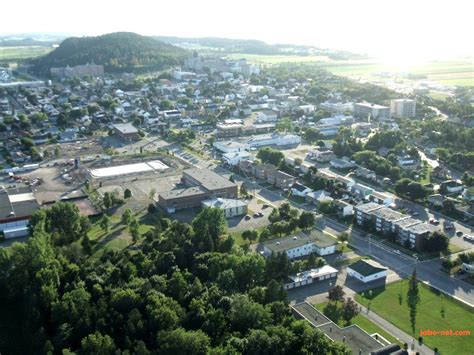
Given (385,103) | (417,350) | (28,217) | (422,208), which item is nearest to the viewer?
(417,350)

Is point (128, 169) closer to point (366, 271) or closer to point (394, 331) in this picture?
point (366, 271)

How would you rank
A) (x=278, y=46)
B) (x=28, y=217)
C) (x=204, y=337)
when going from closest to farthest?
1. (x=204, y=337)
2. (x=28, y=217)
3. (x=278, y=46)

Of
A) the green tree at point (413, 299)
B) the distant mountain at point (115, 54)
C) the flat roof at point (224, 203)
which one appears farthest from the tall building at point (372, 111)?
the distant mountain at point (115, 54)

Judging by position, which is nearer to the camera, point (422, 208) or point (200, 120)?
→ point (422, 208)

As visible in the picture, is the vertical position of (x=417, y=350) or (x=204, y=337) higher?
(x=204, y=337)

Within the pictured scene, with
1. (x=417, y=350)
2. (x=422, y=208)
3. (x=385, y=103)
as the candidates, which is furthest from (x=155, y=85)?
(x=417, y=350)

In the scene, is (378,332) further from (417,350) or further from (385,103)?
(385,103)

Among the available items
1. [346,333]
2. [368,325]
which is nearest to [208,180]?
[368,325]

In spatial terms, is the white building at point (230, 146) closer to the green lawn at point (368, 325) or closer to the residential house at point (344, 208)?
the residential house at point (344, 208)
